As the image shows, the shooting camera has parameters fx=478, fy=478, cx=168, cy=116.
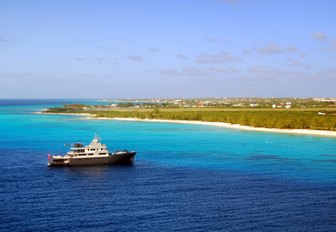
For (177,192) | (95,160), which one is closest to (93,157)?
(95,160)

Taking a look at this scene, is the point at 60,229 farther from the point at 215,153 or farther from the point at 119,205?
the point at 215,153

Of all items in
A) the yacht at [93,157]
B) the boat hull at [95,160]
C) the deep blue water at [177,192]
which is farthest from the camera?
the yacht at [93,157]

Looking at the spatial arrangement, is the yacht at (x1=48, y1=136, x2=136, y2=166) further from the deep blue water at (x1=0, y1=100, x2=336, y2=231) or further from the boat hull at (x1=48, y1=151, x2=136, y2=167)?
the deep blue water at (x1=0, y1=100, x2=336, y2=231)

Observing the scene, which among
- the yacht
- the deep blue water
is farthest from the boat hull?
the deep blue water

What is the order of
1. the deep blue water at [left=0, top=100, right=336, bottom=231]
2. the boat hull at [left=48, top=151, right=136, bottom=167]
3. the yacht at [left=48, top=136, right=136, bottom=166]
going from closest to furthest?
the deep blue water at [left=0, top=100, right=336, bottom=231]
the boat hull at [left=48, top=151, right=136, bottom=167]
the yacht at [left=48, top=136, right=136, bottom=166]

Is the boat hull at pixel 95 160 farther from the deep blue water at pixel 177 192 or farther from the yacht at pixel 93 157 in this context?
the deep blue water at pixel 177 192

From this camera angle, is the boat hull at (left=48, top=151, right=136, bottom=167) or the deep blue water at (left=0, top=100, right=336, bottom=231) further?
the boat hull at (left=48, top=151, right=136, bottom=167)

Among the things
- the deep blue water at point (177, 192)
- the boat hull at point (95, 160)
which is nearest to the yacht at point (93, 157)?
the boat hull at point (95, 160)

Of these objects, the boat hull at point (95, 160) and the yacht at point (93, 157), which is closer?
the boat hull at point (95, 160)
